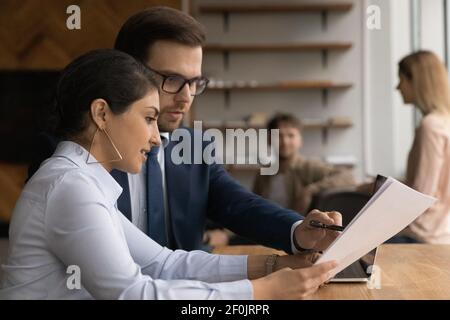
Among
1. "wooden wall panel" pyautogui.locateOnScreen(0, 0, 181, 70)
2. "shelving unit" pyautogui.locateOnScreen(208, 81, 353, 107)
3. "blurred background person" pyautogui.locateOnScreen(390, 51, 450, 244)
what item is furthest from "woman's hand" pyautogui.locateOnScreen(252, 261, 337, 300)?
"shelving unit" pyautogui.locateOnScreen(208, 81, 353, 107)

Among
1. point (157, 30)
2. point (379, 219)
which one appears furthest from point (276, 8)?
point (379, 219)

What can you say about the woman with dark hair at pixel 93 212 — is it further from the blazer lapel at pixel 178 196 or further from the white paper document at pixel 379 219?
the blazer lapel at pixel 178 196

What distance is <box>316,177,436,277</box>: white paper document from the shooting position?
3.40 ft

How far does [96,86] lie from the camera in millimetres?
1181

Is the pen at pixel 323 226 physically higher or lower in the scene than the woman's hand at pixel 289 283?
higher

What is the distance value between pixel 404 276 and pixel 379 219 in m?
0.39

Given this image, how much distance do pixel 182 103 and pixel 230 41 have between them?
14.9 ft

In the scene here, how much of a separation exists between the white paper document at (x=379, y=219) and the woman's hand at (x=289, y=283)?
1.0 inches

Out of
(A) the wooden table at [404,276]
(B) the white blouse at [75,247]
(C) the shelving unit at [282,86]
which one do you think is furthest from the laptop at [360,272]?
(C) the shelving unit at [282,86]

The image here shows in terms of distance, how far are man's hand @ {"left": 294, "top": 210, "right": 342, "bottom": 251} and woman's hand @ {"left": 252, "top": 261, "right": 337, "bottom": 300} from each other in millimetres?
305

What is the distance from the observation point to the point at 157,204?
171 centimetres

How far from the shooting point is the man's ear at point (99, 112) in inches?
46.2

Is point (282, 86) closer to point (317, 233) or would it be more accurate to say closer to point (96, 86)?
point (317, 233)

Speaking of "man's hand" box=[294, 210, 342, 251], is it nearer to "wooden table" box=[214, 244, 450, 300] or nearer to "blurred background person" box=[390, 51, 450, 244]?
"wooden table" box=[214, 244, 450, 300]
